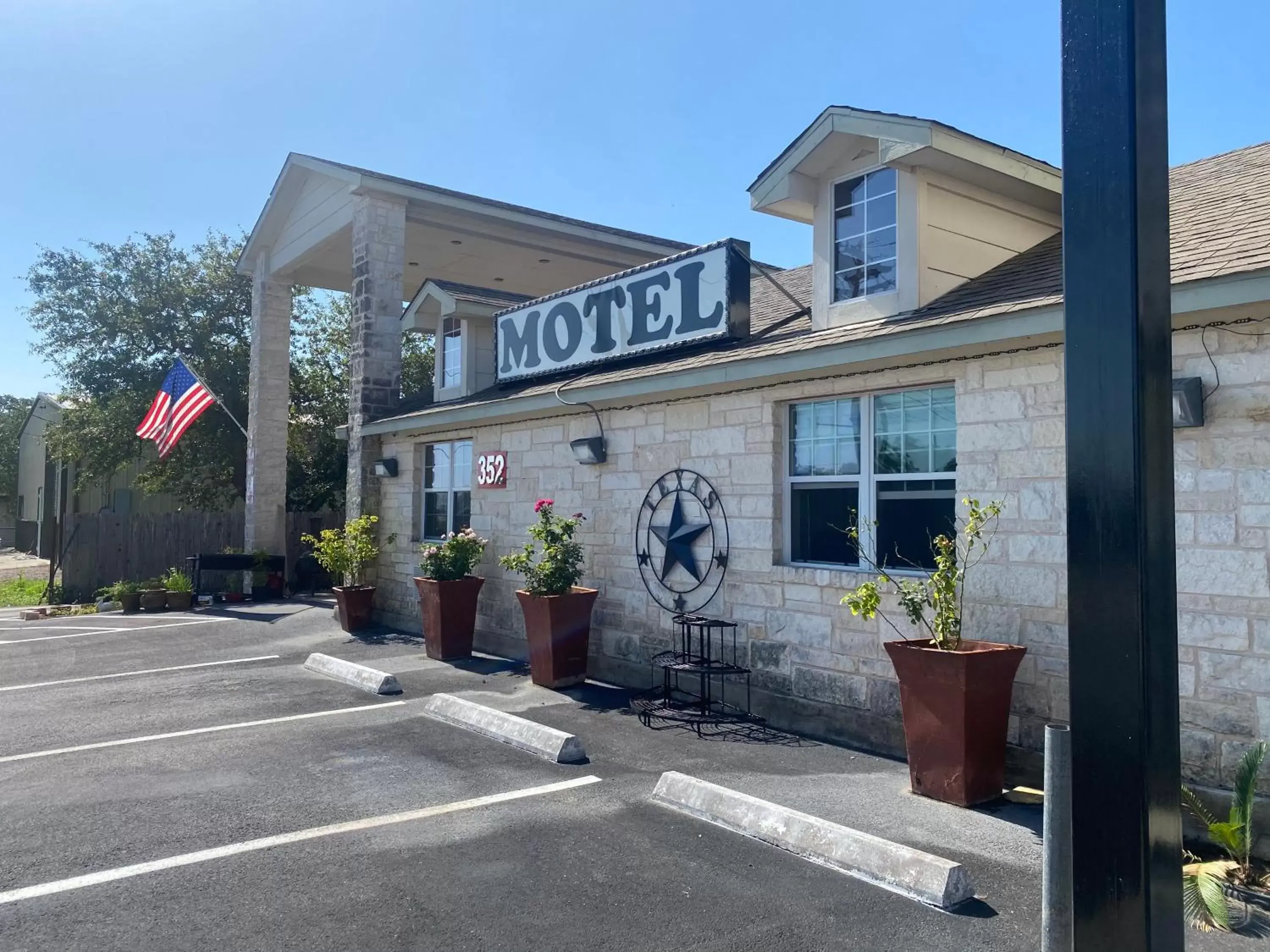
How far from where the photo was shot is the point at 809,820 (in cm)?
495

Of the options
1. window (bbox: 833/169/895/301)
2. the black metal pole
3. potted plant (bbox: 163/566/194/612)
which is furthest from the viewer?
potted plant (bbox: 163/566/194/612)

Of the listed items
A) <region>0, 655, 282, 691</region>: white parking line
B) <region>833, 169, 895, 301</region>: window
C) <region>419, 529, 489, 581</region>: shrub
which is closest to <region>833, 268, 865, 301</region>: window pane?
<region>833, 169, 895, 301</region>: window

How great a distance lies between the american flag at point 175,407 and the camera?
1648 centimetres

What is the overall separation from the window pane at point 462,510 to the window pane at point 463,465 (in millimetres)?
98

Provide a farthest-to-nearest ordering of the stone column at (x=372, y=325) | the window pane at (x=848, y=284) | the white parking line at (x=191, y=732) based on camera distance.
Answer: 1. the stone column at (x=372, y=325)
2. the window pane at (x=848, y=284)
3. the white parking line at (x=191, y=732)

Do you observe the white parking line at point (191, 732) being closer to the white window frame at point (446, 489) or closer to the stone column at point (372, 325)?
the white window frame at point (446, 489)

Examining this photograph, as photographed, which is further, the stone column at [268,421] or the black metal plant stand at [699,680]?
the stone column at [268,421]

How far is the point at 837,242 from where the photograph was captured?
8.41 metres

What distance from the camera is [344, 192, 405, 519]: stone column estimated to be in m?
14.6

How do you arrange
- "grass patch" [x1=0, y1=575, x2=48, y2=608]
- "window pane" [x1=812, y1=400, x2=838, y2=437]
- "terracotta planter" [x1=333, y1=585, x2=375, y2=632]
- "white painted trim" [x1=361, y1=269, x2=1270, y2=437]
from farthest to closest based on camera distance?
"grass patch" [x1=0, y1=575, x2=48, y2=608] < "terracotta planter" [x1=333, y1=585, x2=375, y2=632] < "window pane" [x1=812, y1=400, x2=838, y2=437] < "white painted trim" [x1=361, y1=269, x2=1270, y2=437]

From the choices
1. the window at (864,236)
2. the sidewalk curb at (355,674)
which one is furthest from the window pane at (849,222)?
the sidewalk curb at (355,674)

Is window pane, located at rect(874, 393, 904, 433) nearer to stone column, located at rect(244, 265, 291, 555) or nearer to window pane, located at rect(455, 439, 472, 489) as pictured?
→ window pane, located at rect(455, 439, 472, 489)

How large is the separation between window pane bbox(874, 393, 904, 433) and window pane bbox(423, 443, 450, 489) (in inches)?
296

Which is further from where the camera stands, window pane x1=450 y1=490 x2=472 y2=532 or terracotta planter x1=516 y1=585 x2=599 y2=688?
window pane x1=450 y1=490 x2=472 y2=532
